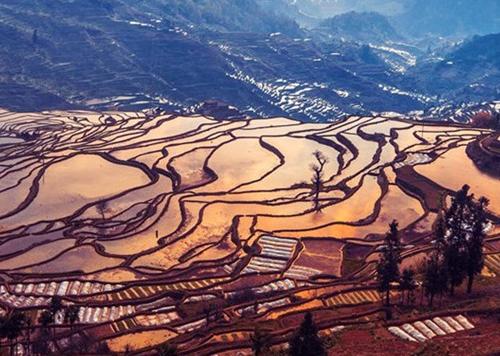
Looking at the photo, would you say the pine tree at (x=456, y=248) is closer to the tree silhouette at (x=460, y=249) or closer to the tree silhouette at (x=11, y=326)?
the tree silhouette at (x=460, y=249)

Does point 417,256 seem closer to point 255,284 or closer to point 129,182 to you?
point 255,284

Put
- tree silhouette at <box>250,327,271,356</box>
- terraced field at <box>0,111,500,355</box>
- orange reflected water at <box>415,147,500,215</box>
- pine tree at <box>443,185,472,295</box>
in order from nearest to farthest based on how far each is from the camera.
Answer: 1. tree silhouette at <box>250,327,271,356</box>
2. pine tree at <box>443,185,472,295</box>
3. terraced field at <box>0,111,500,355</box>
4. orange reflected water at <box>415,147,500,215</box>

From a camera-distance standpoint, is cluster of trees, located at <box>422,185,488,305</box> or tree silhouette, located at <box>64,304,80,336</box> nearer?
cluster of trees, located at <box>422,185,488,305</box>

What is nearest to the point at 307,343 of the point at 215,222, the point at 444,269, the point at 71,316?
the point at 444,269

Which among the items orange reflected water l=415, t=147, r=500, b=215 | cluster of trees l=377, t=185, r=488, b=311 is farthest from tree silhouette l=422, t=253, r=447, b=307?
orange reflected water l=415, t=147, r=500, b=215

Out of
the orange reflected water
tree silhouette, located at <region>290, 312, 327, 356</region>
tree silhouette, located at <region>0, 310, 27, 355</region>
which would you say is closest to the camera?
tree silhouette, located at <region>290, 312, 327, 356</region>

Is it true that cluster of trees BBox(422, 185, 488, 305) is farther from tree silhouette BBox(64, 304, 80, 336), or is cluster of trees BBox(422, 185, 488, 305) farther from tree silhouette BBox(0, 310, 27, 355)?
tree silhouette BBox(0, 310, 27, 355)

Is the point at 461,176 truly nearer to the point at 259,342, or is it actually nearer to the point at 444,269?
the point at 444,269

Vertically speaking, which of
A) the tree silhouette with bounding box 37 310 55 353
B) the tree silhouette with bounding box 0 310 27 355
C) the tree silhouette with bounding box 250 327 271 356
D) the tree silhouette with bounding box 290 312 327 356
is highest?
the tree silhouette with bounding box 290 312 327 356
